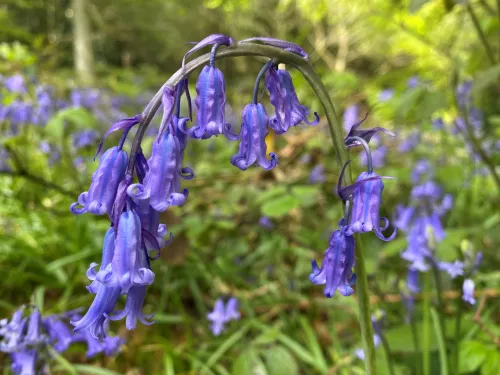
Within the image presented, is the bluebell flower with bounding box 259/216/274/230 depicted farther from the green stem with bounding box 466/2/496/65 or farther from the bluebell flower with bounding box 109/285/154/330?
the bluebell flower with bounding box 109/285/154/330

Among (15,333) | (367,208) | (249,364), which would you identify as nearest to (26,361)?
(15,333)

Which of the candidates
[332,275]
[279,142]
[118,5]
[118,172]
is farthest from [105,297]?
[118,5]

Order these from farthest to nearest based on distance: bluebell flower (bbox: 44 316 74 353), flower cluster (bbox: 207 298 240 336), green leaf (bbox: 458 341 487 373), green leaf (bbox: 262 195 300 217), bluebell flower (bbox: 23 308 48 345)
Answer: flower cluster (bbox: 207 298 240 336)
green leaf (bbox: 262 195 300 217)
bluebell flower (bbox: 44 316 74 353)
bluebell flower (bbox: 23 308 48 345)
green leaf (bbox: 458 341 487 373)

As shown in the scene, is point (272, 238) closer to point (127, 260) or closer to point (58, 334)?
point (58, 334)

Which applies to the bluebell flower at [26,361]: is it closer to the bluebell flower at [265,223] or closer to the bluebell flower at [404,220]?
the bluebell flower at [404,220]

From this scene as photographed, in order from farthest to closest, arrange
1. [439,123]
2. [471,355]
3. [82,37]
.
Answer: [82,37], [439,123], [471,355]

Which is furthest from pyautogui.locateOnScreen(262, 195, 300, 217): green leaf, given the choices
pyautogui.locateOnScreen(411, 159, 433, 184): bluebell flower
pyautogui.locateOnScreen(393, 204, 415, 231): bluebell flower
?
pyautogui.locateOnScreen(411, 159, 433, 184): bluebell flower

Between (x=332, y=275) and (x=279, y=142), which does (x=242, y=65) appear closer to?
(x=279, y=142)
